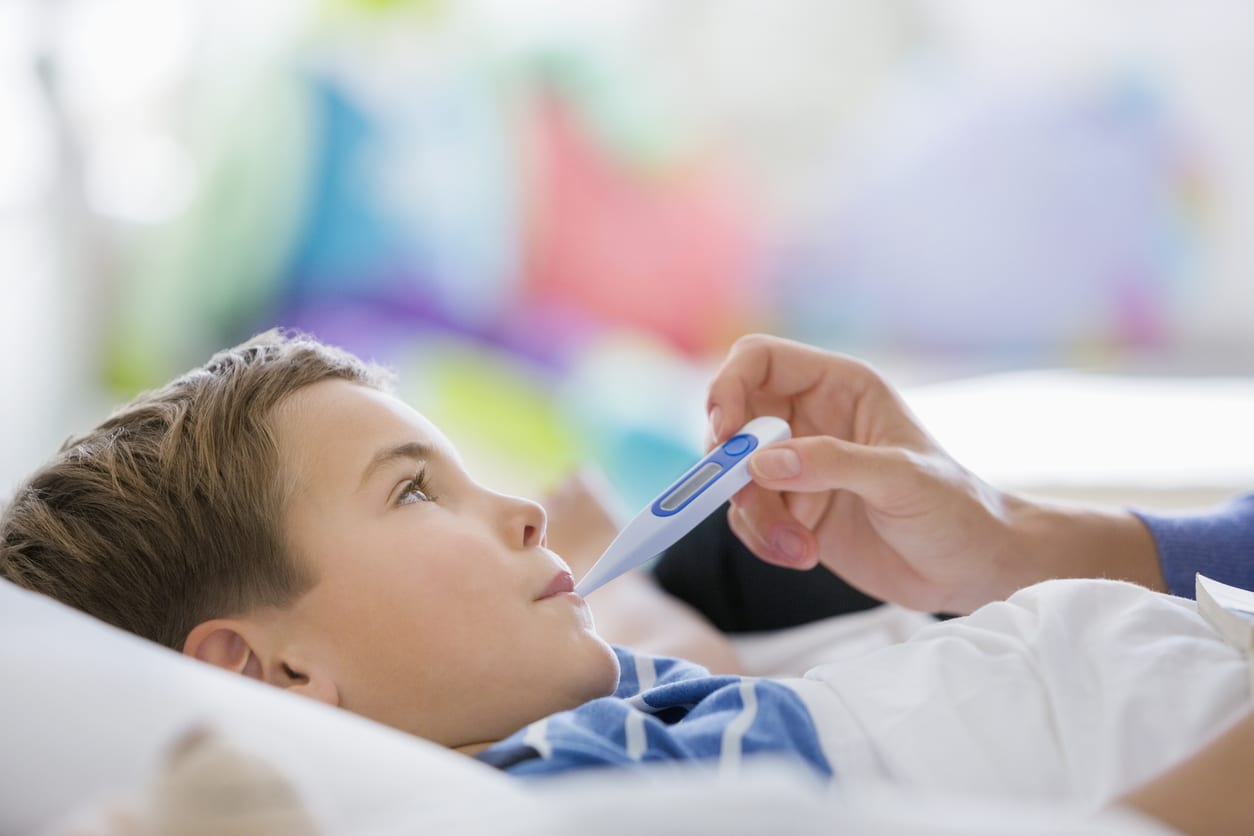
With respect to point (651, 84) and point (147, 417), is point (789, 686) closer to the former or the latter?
point (147, 417)

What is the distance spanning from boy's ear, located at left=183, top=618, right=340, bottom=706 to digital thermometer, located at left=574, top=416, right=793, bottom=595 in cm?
21

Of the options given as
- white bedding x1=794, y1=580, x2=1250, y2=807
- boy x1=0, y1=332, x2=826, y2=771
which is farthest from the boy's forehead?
white bedding x1=794, y1=580, x2=1250, y2=807

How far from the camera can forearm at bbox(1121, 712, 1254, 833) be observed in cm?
58

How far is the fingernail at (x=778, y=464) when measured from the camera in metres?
0.91

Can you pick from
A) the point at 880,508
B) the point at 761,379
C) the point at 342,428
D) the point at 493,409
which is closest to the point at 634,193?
the point at 493,409

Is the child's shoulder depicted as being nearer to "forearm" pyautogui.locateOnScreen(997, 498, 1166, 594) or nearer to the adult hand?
the adult hand

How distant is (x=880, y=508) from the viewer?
100cm

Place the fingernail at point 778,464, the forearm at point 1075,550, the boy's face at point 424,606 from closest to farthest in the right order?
the boy's face at point 424,606 → the fingernail at point 778,464 → the forearm at point 1075,550

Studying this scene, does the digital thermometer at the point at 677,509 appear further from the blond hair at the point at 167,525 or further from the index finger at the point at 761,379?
the blond hair at the point at 167,525

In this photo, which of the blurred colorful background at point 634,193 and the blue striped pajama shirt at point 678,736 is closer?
the blue striped pajama shirt at point 678,736

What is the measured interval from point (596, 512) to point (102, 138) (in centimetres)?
188

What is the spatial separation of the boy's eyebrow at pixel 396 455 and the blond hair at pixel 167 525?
61 millimetres

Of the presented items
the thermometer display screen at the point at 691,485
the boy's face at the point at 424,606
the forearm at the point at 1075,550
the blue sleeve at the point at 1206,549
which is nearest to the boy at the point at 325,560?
the boy's face at the point at 424,606

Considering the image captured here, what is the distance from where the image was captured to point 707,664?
1.19 m
